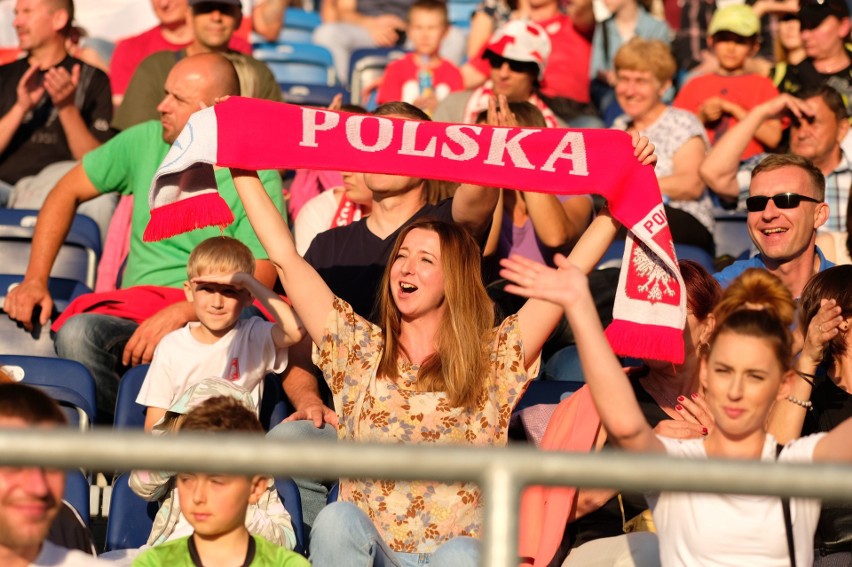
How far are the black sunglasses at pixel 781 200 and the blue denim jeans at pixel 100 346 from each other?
95.3 inches

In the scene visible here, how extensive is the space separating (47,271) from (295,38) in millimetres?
6038

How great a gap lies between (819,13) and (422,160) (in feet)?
→ 14.6

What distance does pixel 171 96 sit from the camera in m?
5.82

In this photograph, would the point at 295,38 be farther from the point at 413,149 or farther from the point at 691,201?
the point at 413,149

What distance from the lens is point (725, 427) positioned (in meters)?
3.51

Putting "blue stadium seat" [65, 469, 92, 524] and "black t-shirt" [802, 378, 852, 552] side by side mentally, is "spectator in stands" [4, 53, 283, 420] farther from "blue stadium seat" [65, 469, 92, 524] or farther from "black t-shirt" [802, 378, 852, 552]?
"black t-shirt" [802, 378, 852, 552]

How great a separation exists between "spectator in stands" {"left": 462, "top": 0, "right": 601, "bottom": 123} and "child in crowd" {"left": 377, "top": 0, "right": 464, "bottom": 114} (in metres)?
0.24

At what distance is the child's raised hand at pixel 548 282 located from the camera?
11.3 ft

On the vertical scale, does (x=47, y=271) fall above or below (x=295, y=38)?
below

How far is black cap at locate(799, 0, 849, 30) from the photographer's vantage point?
820 cm

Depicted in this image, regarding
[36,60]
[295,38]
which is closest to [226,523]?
[36,60]

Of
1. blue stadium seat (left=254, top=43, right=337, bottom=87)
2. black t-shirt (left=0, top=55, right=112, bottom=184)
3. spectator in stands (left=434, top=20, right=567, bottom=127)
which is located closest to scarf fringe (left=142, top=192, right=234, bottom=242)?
spectator in stands (left=434, top=20, right=567, bottom=127)

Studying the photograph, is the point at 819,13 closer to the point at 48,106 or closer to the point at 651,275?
the point at 48,106

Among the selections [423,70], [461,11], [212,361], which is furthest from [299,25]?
[212,361]
